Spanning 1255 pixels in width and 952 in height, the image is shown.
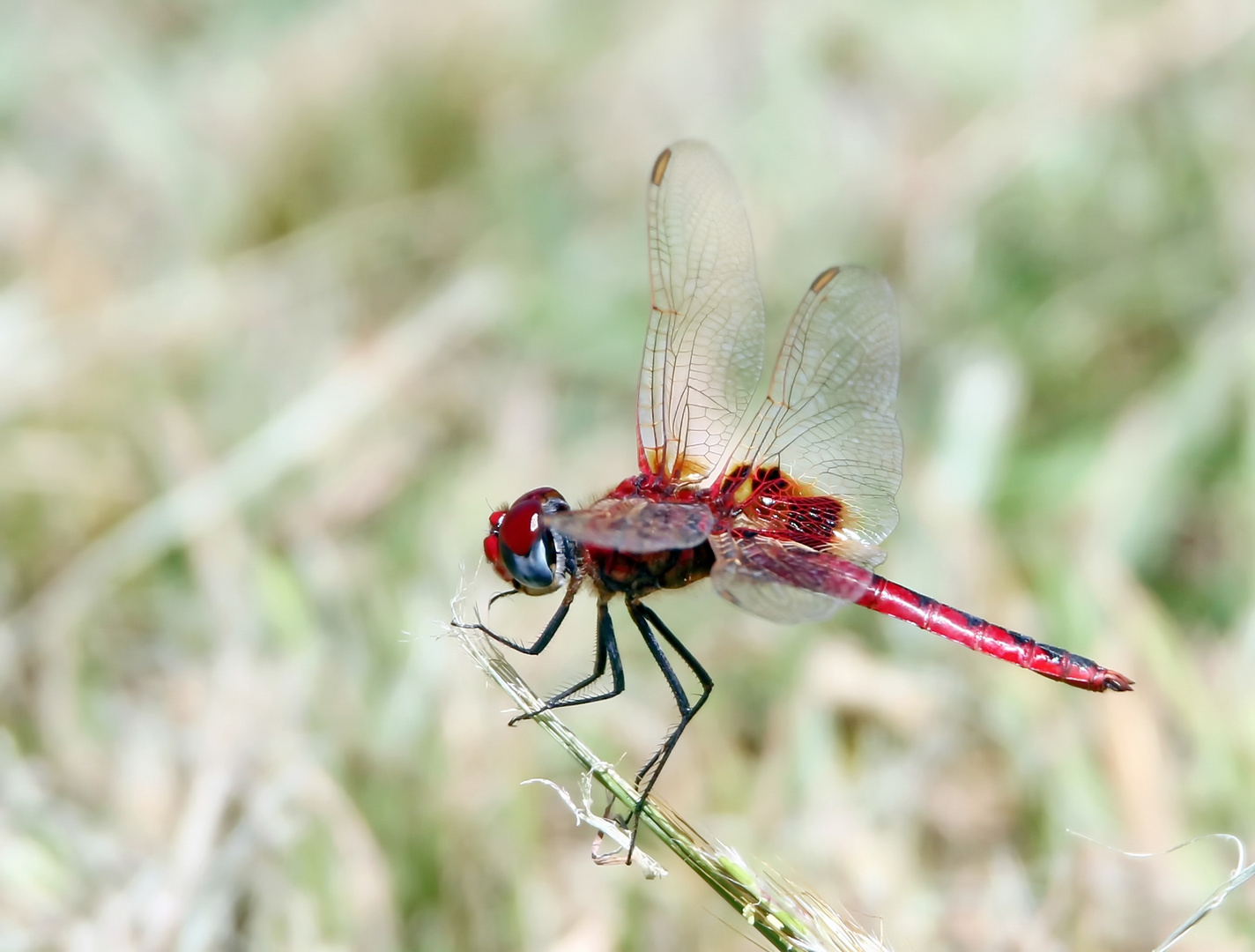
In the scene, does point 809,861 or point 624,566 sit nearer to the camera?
point 624,566

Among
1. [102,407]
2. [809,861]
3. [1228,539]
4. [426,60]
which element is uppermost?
[426,60]

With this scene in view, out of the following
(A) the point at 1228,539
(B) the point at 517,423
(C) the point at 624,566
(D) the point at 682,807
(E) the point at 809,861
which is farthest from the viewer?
(B) the point at 517,423

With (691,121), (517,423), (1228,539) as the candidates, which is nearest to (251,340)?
(517,423)

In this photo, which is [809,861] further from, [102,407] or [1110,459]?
[102,407]

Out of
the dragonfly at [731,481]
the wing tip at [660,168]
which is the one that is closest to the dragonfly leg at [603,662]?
the dragonfly at [731,481]

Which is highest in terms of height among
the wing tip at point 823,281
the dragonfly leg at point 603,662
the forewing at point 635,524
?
the wing tip at point 823,281

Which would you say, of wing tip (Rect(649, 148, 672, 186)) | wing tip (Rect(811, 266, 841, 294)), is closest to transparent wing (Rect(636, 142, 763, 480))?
wing tip (Rect(649, 148, 672, 186))

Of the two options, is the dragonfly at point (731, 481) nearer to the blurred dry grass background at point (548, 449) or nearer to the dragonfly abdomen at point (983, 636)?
the dragonfly abdomen at point (983, 636)
